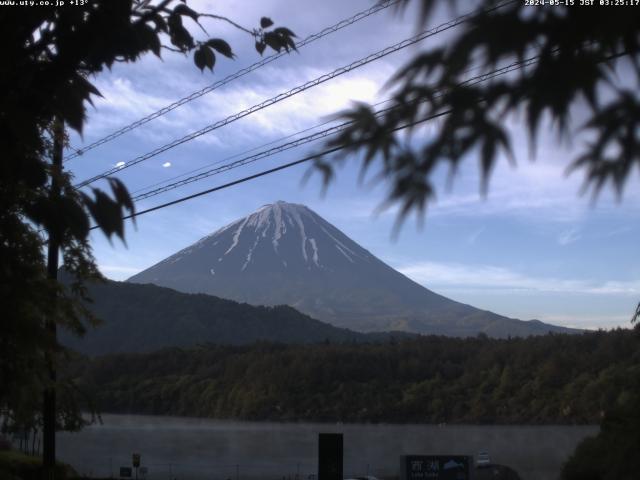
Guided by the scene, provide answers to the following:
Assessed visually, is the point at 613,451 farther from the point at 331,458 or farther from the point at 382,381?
the point at 382,381

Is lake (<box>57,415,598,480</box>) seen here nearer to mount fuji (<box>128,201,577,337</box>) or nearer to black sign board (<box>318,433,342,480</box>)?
black sign board (<box>318,433,342,480</box>)

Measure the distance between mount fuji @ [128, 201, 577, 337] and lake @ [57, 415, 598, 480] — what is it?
285 ft

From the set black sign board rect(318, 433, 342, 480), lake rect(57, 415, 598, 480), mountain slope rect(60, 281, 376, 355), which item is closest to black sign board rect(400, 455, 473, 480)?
black sign board rect(318, 433, 342, 480)

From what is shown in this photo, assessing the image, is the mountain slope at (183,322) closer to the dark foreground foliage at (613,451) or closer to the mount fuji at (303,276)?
the mount fuji at (303,276)

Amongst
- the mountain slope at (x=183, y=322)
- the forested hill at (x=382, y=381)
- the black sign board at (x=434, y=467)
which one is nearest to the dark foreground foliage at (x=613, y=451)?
the black sign board at (x=434, y=467)


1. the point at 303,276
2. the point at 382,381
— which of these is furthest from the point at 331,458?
the point at 303,276

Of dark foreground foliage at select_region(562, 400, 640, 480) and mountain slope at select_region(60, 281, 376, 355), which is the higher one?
mountain slope at select_region(60, 281, 376, 355)

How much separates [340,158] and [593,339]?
253 feet

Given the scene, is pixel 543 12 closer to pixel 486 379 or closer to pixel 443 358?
pixel 486 379

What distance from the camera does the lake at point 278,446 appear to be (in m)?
41.0

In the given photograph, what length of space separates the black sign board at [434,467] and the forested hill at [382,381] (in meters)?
44.3

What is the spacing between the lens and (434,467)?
1888cm

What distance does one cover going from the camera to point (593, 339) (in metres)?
74.7

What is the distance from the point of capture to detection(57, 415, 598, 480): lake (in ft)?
135
